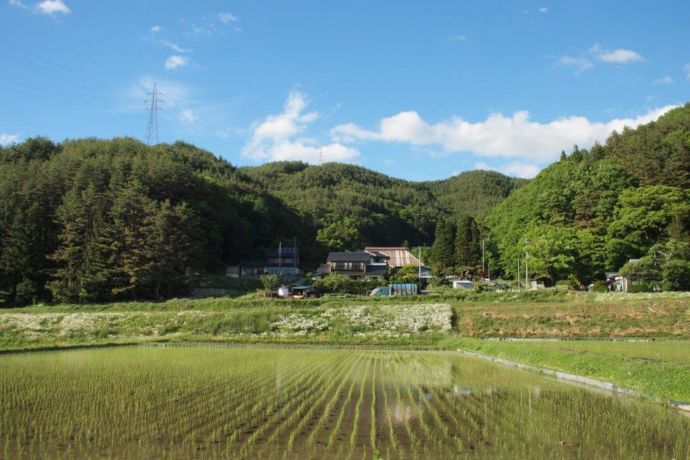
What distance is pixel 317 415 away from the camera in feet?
27.6

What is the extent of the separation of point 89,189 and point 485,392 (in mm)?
39791

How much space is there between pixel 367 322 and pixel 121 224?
74.6 feet

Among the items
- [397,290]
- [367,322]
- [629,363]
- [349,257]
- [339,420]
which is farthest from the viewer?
[349,257]

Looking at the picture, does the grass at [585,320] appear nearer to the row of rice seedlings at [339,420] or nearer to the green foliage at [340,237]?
the row of rice seedlings at [339,420]

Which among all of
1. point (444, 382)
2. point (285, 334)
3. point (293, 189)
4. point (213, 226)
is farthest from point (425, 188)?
point (444, 382)

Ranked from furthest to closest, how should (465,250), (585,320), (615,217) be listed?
(465,250) → (615,217) → (585,320)

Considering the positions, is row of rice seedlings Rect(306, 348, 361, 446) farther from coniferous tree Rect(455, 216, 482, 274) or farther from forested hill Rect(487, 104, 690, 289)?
coniferous tree Rect(455, 216, 482, 274)

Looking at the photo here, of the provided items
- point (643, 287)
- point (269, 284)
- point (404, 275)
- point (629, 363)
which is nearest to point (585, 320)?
point (643, 287)

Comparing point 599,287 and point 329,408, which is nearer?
point 329,408

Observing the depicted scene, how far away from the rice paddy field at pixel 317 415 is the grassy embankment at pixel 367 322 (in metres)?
7.70

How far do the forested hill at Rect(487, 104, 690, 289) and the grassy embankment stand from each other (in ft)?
29.1

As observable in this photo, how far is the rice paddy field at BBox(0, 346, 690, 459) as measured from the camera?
6.41m

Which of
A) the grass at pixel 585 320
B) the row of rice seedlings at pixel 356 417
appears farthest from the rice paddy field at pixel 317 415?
the grass at pixel 585 320

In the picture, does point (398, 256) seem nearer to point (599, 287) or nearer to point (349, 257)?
point (349, 257)
